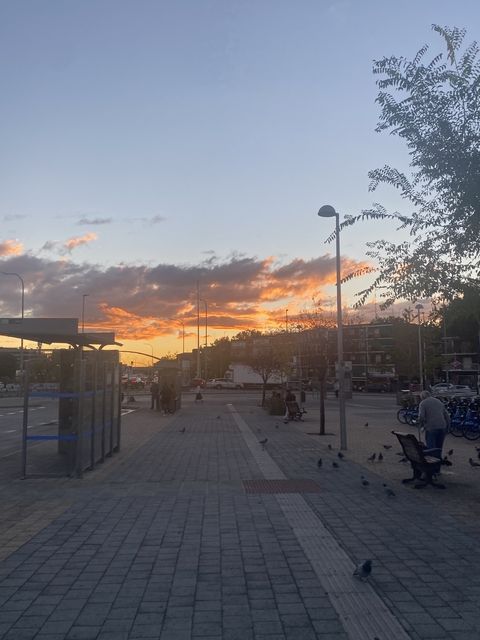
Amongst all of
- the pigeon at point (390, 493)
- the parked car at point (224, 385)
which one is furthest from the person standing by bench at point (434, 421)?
the parked car at point (224, 385)

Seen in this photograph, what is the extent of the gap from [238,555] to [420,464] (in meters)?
5.18

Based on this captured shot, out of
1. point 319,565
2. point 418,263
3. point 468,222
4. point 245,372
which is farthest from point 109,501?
point 245,372

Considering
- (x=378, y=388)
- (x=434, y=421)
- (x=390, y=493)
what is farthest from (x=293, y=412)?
(x=378, y=388)

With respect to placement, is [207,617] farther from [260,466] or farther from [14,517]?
[260,466]

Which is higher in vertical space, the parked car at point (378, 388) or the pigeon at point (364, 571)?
the parked car at point (378, 388)

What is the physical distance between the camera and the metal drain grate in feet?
34.1

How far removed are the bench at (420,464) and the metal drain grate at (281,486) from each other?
1660mm

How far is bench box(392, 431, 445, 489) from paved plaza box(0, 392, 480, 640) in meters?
0.39

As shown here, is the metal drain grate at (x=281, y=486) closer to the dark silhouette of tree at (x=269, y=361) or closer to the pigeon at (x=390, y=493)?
the pigeon at (x=390, y=493)

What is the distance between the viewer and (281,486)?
1080cm

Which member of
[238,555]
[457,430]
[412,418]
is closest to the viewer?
[238,555]

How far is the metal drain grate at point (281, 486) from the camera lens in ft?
34.1

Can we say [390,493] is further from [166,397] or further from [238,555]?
[166,397]

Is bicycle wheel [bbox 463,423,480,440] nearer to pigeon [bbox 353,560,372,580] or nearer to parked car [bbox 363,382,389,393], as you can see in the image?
pigeon [bbox 353,560,372,580]
